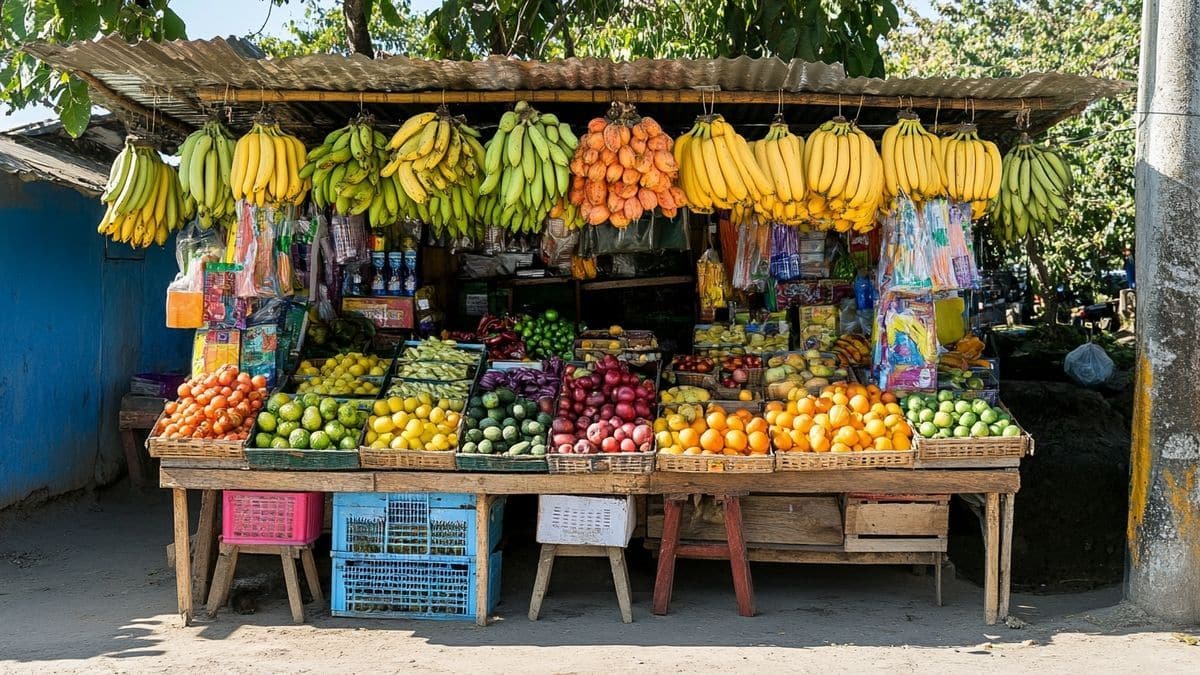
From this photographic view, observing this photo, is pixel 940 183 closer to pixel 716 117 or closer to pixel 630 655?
pixel 716 117

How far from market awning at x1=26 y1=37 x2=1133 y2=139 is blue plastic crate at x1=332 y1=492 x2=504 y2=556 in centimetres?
204

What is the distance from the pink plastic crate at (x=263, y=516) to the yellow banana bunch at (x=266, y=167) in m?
1.50

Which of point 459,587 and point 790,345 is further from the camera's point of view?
point 790,345

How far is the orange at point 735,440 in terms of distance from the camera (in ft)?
16.7

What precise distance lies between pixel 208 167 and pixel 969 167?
3.89 meters

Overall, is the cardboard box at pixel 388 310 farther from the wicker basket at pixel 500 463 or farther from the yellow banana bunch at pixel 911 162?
the yellow banana bunch at pixel 911 162

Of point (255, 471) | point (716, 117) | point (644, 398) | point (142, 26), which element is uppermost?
point (142, 26)

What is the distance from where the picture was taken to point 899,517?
548 centimetres

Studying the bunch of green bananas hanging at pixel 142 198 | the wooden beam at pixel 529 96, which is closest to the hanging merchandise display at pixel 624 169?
the wooden beam at pixel 529 96

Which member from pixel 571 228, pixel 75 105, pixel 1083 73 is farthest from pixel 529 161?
pixel 1083 73

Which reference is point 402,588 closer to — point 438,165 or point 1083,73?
point 438,165

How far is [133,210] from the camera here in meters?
5.30

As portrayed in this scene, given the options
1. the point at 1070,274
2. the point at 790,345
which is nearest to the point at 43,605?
the point at 790,345

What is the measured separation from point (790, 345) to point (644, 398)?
203 cm
